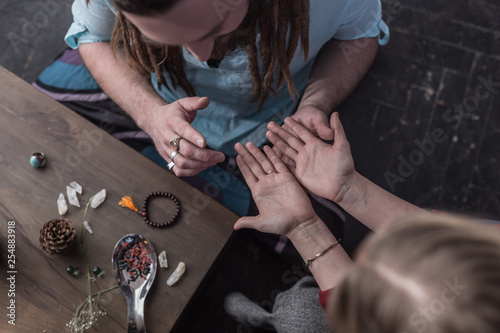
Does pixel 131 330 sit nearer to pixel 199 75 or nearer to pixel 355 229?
pixel 199 75

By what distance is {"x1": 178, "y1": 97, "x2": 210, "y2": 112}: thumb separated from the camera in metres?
1.17

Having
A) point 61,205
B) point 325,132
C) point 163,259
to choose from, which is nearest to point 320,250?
point 325,132

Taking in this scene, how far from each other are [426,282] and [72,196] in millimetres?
1032

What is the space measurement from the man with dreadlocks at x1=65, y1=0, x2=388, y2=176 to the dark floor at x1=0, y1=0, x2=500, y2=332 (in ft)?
2.09

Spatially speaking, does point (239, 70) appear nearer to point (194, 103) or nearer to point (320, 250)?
point (194, 103)

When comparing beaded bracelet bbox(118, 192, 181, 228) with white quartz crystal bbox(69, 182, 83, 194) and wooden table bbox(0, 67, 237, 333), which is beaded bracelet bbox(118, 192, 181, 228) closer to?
wooden table bbox(0, 67, 237, 333)

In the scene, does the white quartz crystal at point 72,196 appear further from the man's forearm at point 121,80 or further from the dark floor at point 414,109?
the dark floor at point 414,109

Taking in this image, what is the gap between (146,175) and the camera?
4.06 ft

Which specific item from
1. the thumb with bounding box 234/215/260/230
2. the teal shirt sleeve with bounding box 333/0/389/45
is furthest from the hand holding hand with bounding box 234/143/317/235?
the teal shirt sleeve with bounding box 333/0/389/45

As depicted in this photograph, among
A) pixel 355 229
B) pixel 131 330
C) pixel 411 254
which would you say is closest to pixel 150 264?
pixel 131 330

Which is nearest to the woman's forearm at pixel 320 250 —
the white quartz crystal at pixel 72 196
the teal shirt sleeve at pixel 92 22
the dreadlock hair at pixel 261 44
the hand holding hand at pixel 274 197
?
the hand holding hand at pixel 274 197

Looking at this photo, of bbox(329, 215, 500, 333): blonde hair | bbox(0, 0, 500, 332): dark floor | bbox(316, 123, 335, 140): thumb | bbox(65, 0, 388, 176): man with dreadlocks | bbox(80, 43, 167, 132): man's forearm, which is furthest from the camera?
bbox(0, 0, 500, 332): dark floor

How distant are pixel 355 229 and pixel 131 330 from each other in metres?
1.26

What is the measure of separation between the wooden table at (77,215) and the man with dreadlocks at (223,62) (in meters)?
0.15
